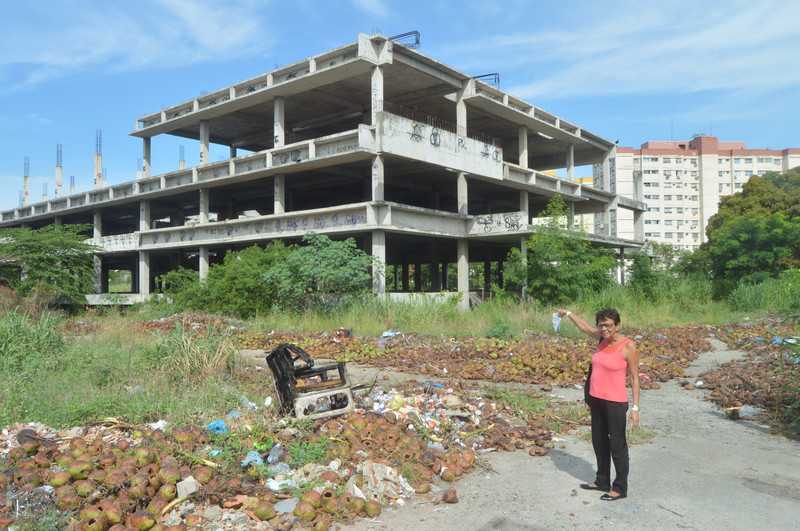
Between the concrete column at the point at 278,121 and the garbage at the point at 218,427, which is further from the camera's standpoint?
the concrete column at the point at 278,121

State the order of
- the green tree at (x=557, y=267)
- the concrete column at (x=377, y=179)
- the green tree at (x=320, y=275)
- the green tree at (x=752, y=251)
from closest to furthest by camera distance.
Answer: the green tree at (x=320, y=275)
the concrete column at (x=377, y=179)
the green tree at (x=557, y=267)
the green tree at (x=752, y=251)

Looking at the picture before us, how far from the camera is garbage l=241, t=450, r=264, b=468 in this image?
445 centimetres

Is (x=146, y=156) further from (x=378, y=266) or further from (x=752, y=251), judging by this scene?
(x=752, y=251)

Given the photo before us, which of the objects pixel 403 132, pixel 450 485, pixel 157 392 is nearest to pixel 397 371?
pixel 157 392

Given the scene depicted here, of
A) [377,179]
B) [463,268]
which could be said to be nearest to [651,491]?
[377,179]

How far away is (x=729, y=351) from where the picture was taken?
1249 cm

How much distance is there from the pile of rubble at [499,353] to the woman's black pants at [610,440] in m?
4.42

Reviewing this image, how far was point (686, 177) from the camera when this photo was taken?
84.2 metres

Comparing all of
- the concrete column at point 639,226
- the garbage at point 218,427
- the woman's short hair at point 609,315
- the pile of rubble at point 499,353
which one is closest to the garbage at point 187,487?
the garbage at point 218,427

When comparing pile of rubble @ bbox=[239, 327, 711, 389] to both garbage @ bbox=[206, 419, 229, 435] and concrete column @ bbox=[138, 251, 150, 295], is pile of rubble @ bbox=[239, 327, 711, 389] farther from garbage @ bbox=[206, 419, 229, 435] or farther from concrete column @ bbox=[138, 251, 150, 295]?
concrete column @ bbox=[138, 251, 150, 295]

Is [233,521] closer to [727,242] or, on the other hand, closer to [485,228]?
[485,228]

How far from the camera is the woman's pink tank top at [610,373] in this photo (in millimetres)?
4332

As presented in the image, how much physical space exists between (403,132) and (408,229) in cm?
353

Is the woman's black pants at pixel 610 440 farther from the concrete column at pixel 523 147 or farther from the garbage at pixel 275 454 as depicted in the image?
the concrete column at pixel 523 147
